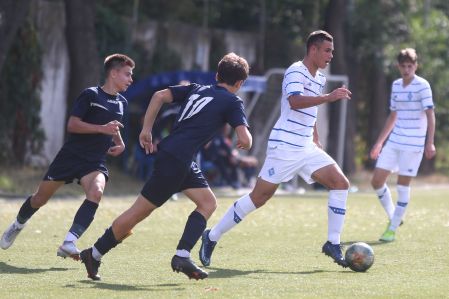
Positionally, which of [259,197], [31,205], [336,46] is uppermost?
[259,197]

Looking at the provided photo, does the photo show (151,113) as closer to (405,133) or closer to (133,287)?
(133,287)

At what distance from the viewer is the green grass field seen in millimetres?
8727

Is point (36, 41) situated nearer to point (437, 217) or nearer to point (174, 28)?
point (174, 28)

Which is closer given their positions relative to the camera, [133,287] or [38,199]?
[133,287]

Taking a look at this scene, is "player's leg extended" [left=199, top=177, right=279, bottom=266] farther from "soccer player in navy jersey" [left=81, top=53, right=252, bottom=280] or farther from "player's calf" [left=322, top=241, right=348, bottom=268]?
"soccer player in navy jersey" [left=81, top=53, right=252, bottom=280]

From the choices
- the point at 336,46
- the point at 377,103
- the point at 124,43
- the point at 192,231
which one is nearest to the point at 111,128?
the point at 192,231

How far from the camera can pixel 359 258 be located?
9.93m

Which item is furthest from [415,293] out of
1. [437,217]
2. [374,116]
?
[374,116]

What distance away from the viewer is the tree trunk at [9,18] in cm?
2114

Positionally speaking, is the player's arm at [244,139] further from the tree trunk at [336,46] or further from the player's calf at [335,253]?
the tree trunk at [336,46]

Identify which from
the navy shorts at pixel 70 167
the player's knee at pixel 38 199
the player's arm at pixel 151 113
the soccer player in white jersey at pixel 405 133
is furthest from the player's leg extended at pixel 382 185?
the player's arm at pixel 151 113

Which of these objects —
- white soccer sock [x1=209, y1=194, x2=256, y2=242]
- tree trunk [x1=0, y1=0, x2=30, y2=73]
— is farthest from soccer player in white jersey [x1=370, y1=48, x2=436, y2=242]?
tree trunk [x1=0, y1=0, x2=30, y2=73]

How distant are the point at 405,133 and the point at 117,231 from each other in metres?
→ 5.25

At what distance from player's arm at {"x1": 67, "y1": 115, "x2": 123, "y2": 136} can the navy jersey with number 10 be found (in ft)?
2.86
